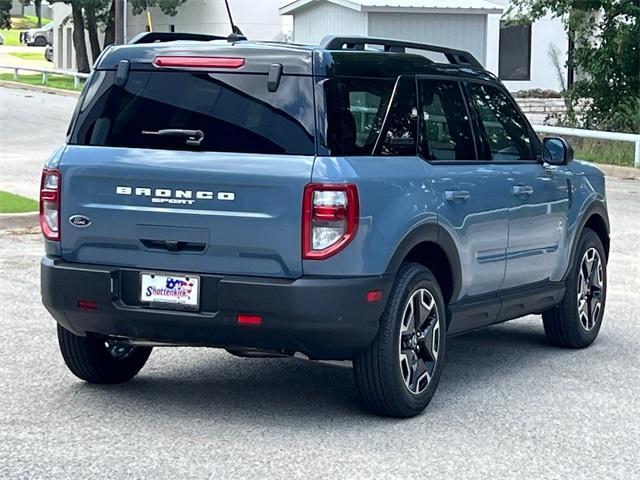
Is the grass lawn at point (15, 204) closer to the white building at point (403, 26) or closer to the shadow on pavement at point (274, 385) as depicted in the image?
the shadow on pavement at point (274, 385)

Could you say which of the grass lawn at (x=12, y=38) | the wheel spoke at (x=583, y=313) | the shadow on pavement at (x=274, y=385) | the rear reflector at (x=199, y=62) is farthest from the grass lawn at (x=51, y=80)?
the grass lawn at (x=12, y=38)

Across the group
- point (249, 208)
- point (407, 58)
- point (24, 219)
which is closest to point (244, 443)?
point (249, 208)

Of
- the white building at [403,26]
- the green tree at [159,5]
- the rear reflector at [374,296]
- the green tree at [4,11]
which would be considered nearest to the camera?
the rear reflector at [374,296]

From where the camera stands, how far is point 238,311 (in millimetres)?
6926

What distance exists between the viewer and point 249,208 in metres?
6.93

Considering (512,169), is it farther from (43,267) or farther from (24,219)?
(24,219)

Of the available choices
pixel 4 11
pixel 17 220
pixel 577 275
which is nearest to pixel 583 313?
pixel 577 275

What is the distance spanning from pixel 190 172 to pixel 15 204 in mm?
10140

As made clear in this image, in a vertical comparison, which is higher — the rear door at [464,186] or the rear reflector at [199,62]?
the rear reflector at [199,62]

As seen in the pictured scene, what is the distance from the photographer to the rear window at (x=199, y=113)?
23.2ft

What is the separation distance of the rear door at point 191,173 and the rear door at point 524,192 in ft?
5.87

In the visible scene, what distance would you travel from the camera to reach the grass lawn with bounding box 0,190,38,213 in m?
16.2

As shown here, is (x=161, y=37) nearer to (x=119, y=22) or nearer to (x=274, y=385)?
(x=274, y=385)

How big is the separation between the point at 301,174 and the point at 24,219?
952 centimetres
